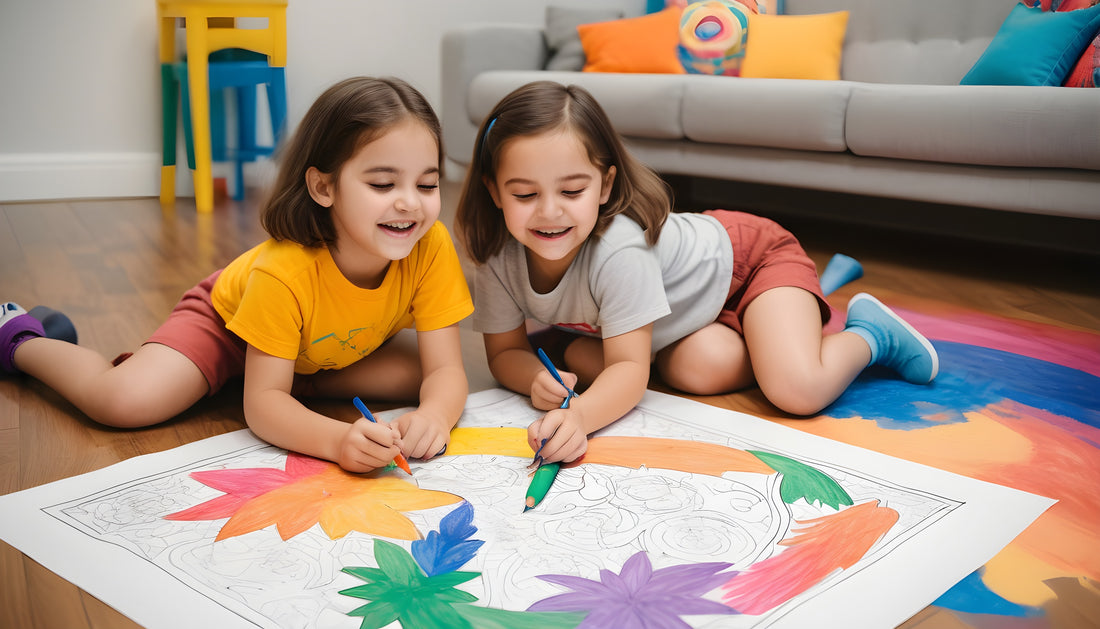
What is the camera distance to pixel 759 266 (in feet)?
4.14

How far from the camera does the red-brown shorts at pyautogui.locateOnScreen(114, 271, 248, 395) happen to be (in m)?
1.05

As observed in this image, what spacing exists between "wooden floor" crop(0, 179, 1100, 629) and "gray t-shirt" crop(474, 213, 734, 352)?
0.11 m

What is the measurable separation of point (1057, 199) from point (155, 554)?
1.73 metres

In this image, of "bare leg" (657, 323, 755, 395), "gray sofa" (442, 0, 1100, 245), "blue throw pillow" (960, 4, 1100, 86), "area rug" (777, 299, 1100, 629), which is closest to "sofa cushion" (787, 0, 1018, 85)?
"gray sofa" (442, 0, 1100, 245)

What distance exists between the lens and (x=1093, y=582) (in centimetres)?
71

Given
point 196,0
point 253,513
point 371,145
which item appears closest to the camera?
point 253,513

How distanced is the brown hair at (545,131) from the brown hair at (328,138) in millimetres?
84

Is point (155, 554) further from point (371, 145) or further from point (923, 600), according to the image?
point (923, 600)

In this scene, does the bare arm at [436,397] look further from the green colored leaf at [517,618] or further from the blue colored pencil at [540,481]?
the green colored leaf at [517,618]

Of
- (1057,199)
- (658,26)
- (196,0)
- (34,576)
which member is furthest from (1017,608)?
(196,0)

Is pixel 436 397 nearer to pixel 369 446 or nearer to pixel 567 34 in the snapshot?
pixel 369 446

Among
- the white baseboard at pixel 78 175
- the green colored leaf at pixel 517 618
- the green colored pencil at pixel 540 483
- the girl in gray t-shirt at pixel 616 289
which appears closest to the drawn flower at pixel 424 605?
the green colored leaf at pixel 517 618

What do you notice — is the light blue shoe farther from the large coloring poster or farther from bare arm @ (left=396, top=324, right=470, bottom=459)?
bare arm @ (left=396, top=324, right=470, bottom=459)

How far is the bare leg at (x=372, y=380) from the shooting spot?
112 centimetres
